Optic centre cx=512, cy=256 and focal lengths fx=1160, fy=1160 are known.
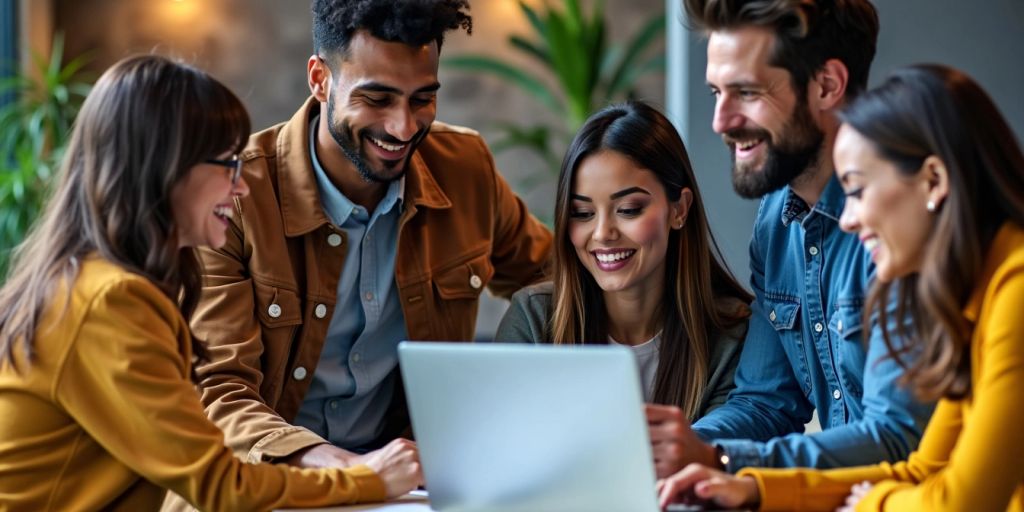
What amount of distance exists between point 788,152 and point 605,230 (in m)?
0.42

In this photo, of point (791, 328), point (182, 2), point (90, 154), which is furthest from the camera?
point (182, 2)

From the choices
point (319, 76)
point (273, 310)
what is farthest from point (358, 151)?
point (273, 310)

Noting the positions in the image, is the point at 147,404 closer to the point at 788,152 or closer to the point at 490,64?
the point at 788,152

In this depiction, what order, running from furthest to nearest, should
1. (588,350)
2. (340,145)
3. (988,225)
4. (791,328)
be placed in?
1. (340,145)
2. (791,328)
3. (988,225)
4. (588,350)

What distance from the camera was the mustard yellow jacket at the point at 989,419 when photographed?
134 centimetres

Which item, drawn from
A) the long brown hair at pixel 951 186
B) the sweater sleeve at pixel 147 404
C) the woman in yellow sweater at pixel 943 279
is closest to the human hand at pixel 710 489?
the woman in yellow sweater at pixel 943 279

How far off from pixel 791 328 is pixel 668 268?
0.36m

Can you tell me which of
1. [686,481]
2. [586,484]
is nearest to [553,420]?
[586,484]

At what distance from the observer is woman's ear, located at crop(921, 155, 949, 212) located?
1.40 meters

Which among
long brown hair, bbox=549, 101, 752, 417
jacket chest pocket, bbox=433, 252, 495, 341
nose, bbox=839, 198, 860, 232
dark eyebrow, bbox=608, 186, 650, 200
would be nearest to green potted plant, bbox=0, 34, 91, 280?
jacket chest pocket, bbox=433, 252, 495, 341

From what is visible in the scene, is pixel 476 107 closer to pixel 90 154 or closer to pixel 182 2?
pixel 182 2

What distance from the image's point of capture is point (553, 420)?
1390 millimetres

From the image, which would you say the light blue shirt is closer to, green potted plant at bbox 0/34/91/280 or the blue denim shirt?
the blue denim shirt

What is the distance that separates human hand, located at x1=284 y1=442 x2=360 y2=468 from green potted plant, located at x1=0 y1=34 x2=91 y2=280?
90.6 inches
